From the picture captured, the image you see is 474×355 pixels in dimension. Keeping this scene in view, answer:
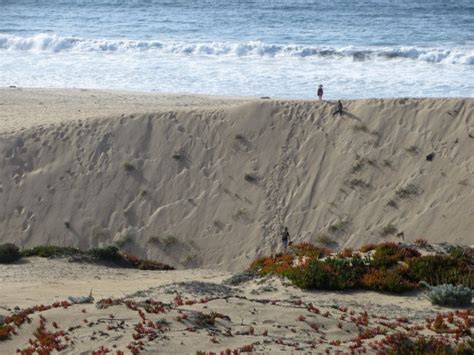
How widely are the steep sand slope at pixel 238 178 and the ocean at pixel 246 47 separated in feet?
35.9

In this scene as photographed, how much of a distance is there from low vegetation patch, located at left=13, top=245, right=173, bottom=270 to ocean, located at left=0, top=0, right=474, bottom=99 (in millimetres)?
18847

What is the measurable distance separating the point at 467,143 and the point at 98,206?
10.3 metres

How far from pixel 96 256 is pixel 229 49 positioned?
33512 mm

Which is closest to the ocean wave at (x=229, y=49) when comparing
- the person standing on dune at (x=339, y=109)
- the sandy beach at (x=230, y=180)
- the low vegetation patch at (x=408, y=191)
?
the person standing on dune at (x=339, y=109)

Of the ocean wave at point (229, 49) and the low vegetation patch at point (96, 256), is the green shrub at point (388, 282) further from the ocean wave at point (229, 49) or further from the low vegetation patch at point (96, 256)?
the ocean wave at point (229, 49)

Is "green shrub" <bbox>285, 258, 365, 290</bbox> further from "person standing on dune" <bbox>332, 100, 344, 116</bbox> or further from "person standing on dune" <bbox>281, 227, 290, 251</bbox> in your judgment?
"person standing on dune" <bbox>332, 100, 344, 116</bbox>

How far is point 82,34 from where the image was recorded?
193ft

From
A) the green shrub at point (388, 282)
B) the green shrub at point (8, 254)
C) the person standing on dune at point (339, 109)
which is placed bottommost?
the green shrub at point (8, 254)

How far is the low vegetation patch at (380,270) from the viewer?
549 inches

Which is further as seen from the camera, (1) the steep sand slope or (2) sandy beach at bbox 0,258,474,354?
(1) the steep sand slope

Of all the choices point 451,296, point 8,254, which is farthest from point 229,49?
point 451,296

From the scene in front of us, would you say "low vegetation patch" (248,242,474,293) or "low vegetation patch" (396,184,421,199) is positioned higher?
"low vegetation patch" (248,242,474,293)

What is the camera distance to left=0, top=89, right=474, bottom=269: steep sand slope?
23797mm

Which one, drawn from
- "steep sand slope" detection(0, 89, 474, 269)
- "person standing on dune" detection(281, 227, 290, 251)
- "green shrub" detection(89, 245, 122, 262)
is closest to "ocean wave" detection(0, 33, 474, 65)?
"steep sand slope" detection(0, 89, 474, 269)
